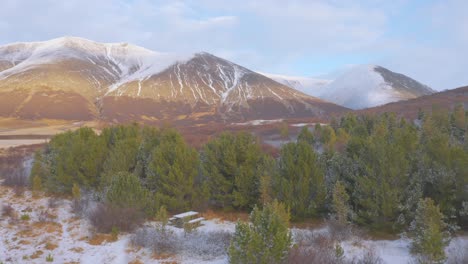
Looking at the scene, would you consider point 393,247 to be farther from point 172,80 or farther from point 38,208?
point 172,80

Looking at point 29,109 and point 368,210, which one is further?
point 29,109

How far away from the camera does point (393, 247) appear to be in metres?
14.1

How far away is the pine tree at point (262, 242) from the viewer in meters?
10.9

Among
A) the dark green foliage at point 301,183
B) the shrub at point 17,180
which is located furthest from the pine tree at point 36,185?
the dark green foliage at point 301,183

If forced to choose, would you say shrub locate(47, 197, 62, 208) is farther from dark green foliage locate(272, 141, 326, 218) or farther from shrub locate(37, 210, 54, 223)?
dark green foliage locate(272, 141, 326, 218)

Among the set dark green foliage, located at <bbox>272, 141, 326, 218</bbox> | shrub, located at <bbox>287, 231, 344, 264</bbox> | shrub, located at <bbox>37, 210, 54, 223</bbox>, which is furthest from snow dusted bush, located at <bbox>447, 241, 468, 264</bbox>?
shrub, located at <bbox>37, 210, 54, 223</bbox>

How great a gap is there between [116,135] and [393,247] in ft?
60.2

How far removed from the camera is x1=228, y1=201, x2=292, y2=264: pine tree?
35.7 feet

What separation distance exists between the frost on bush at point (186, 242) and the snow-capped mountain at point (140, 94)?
108650 mm

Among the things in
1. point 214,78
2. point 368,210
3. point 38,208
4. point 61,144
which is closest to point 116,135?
point 61,144

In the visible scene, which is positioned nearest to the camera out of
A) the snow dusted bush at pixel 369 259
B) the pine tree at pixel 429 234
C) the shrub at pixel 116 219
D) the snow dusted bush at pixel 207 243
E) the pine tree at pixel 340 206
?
the pine tree at pixel 429 234

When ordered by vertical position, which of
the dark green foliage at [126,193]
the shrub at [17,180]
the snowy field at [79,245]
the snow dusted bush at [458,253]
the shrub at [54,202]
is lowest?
the snowy field at [79,245]

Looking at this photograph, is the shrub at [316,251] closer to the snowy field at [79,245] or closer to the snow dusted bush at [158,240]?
the snowy field at [79,245]

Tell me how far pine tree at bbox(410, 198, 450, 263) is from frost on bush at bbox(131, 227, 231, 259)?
6.46 meters
